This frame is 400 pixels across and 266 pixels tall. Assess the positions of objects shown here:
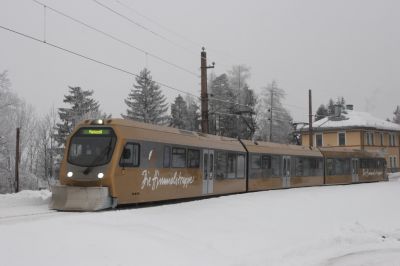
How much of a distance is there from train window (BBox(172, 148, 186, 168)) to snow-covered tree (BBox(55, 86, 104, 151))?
40585 millimetres

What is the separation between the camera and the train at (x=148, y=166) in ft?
53.1

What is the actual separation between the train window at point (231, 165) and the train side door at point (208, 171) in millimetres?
1914

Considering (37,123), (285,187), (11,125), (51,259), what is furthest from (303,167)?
(37,123)

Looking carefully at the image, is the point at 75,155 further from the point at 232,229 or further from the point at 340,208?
the point at 340,208

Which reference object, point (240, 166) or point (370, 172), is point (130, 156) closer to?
point (240, 166)

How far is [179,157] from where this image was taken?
20062mm


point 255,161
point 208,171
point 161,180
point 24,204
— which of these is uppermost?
point 255,161

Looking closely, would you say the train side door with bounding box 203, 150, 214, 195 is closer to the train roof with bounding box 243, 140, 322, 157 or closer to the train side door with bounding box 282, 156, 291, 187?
the train roof with bounding box 243, 140, 322, 157

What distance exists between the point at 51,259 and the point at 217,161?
47.3 ft

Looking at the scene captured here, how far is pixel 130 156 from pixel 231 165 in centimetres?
860

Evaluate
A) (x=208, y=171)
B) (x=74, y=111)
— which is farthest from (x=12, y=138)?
(x=208, y=171)

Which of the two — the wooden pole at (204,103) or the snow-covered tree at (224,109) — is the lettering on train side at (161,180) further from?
the snow-covered tree at (224,109)

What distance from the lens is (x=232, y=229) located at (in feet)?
50.1

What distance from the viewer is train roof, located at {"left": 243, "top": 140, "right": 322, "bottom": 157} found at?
1090 inches
